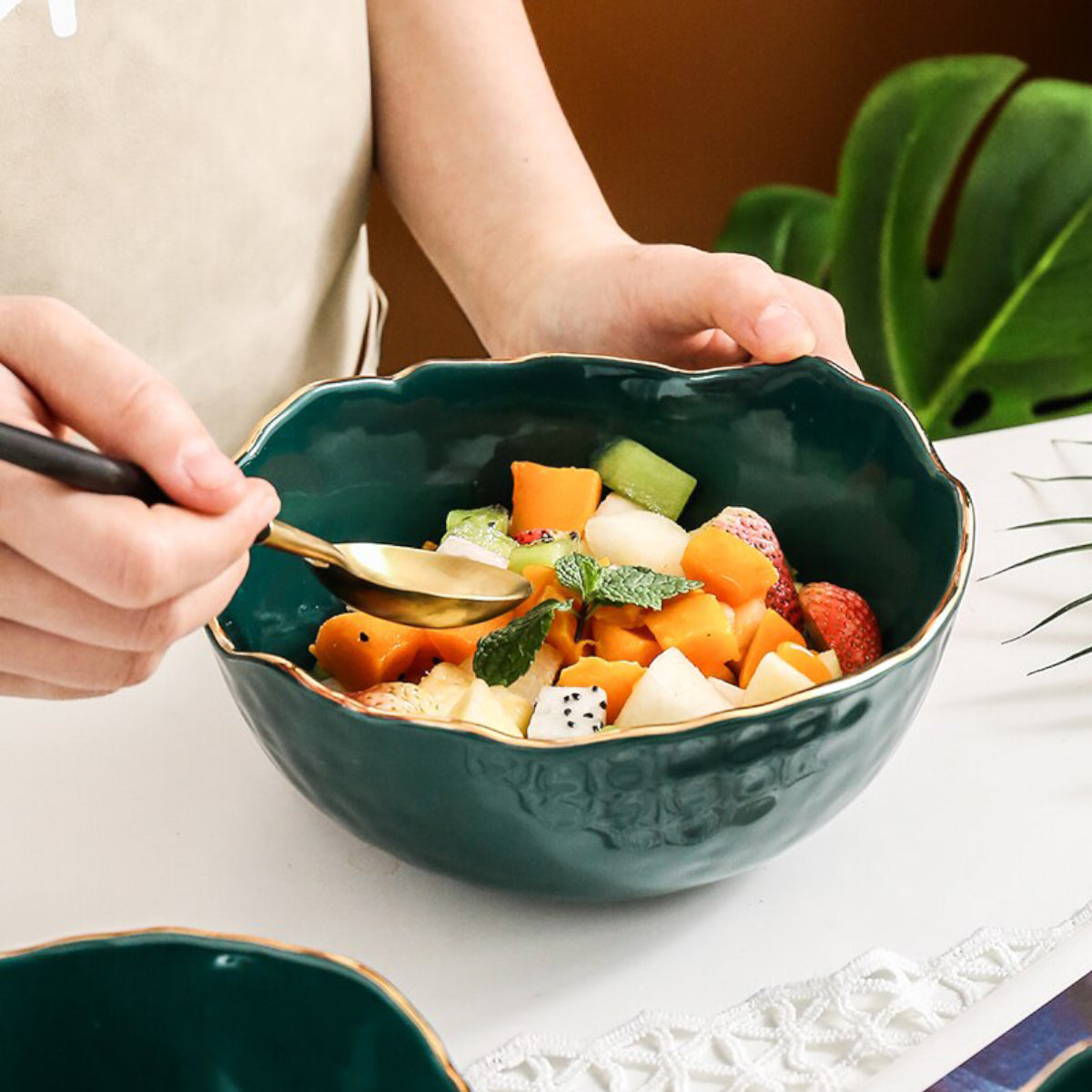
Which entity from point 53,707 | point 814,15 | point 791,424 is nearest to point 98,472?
point 53,707

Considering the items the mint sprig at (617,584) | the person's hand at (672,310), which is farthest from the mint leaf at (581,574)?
the person's hand at (672,310)

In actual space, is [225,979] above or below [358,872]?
above

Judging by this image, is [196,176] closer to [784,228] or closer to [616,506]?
[616,506]

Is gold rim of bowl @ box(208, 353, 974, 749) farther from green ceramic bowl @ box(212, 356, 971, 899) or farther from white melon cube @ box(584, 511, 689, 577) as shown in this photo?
white melon cube @ box(584, 511, 689, 577)

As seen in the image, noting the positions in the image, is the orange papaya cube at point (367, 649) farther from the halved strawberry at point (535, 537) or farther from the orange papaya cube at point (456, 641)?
the halved strawberry at point (535, 537)

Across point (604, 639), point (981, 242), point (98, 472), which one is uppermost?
point (98, 472)

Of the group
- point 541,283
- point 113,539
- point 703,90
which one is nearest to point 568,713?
point 113,539

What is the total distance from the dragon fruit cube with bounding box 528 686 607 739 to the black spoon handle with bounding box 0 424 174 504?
22 centimetres

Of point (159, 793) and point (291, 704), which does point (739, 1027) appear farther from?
point (159, 793)

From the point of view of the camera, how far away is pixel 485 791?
623 mm

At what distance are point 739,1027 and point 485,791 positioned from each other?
0.58 ft

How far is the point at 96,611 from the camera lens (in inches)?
25.4

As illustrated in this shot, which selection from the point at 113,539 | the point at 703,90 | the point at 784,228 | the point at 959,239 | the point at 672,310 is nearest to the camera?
the point at 113,539

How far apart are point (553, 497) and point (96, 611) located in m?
0.36
